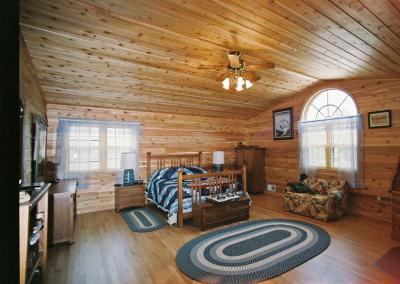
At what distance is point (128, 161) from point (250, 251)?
297cm

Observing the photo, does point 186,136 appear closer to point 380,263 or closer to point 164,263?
point 164,263

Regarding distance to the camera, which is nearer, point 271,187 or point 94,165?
point 94,165

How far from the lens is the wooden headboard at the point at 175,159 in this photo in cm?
541

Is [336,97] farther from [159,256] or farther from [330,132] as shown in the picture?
[159,256]

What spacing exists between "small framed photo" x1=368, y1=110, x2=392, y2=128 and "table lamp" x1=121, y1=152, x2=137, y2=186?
4.74 meters

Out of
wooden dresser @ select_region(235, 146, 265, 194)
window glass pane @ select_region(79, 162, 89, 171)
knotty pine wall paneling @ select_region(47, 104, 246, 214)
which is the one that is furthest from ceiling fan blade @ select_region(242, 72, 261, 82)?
window glass pane @ select_region(79, 162, 89, 171)

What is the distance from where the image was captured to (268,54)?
321 cm

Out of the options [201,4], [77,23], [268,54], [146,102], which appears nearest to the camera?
[201,4]

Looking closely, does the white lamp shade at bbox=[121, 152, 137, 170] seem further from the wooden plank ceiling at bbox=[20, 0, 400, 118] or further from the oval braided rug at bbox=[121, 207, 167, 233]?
the wooden plank ceiling at bbox=[20, 0, 400, 118]

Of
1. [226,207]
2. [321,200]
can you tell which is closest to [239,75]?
[226,207]

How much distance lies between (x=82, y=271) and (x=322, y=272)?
2666mm

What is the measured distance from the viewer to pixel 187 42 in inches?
113

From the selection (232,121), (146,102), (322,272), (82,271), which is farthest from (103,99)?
(322,272)

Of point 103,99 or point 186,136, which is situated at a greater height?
point 103,99
